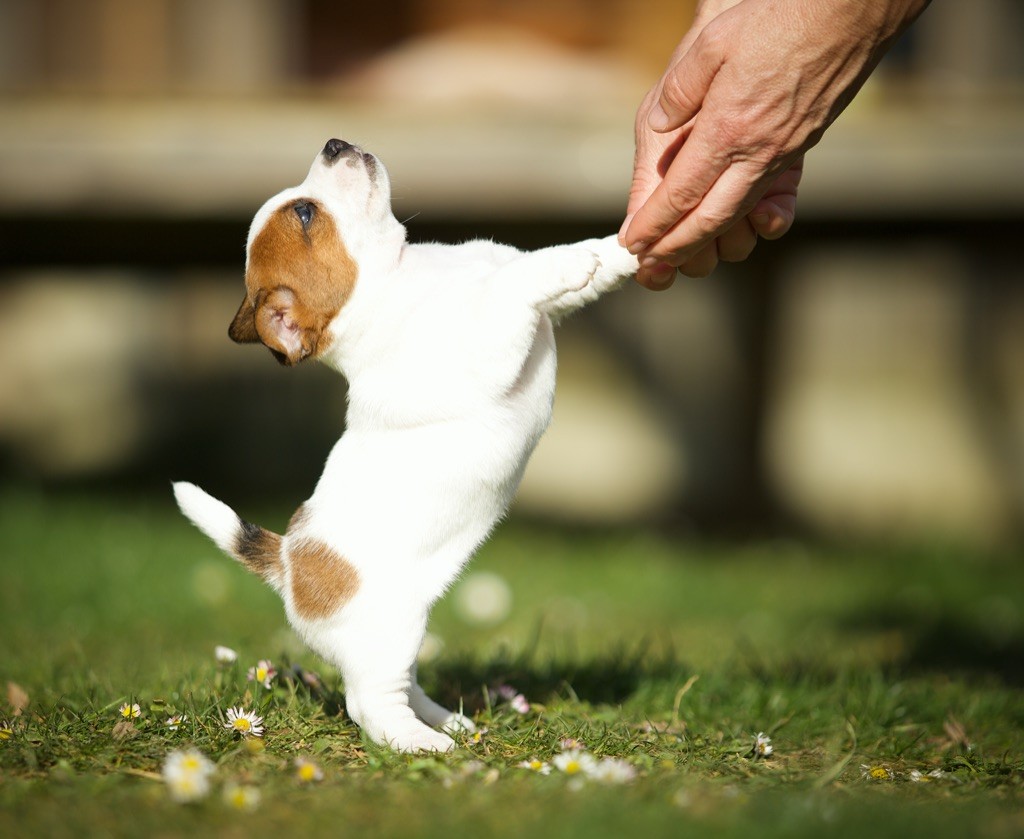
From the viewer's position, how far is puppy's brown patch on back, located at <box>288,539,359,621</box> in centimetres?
238

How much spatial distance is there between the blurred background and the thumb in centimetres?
316

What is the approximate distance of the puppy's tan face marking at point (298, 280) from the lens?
252cm

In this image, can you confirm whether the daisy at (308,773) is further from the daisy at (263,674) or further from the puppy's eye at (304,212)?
the puppy's eye at (304,212)

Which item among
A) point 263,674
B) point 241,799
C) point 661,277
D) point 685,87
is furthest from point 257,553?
point 685,87

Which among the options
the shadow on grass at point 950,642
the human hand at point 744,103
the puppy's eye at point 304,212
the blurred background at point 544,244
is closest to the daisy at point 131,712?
the puppy's eye at point 304,212

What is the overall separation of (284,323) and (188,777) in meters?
1.01

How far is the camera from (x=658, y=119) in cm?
268

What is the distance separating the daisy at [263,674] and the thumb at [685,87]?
1.60m

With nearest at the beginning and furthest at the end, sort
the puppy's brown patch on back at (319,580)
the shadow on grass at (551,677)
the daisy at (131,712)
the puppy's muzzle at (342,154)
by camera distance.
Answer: the puppy's brown patch on back at (319,580) → the daisy at (131,712) → the puppy's muzzle at (342,154) → the shadow on grass at (551,677)

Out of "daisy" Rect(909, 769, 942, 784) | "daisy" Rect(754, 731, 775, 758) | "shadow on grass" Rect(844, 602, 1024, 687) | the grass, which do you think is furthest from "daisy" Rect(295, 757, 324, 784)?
"shadow on grass" Rect(844, 602, 1024, 687)

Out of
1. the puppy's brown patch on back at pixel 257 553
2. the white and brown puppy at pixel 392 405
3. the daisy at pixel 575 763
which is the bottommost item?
the daisy at pixel 575 763

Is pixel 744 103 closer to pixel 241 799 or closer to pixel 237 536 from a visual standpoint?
pixel 237 536

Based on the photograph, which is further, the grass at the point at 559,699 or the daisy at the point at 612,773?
the daisy at the point at 612,773

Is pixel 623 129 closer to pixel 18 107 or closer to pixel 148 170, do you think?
pixel 148 170
